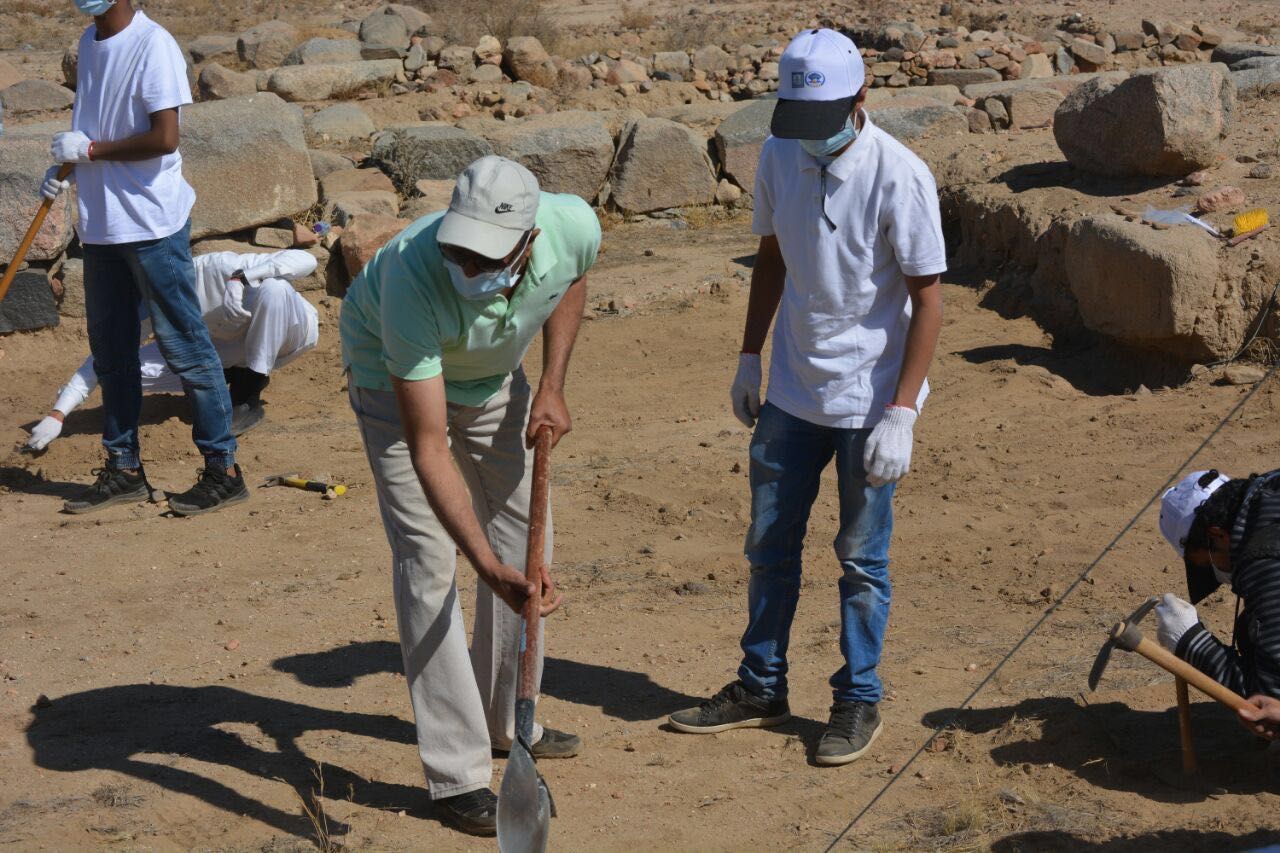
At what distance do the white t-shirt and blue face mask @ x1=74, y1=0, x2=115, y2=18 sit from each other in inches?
4.1

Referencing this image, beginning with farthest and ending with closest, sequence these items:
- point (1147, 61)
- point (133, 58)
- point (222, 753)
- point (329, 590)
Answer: point (1147, 61) → point (133, 58) → point (329, 590) → point (222, 753)

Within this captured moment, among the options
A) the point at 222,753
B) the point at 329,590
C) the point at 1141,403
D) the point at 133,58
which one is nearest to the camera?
the point at 222,753

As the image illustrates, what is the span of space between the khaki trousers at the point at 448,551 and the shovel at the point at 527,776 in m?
0.18

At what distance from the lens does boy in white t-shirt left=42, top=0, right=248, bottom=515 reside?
5.52 m

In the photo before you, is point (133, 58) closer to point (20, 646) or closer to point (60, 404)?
point (60, 404)

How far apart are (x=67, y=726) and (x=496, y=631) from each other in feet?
4.88

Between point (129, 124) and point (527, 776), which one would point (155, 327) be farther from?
point (527, 776)

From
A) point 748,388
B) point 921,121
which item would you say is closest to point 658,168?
point 921,121

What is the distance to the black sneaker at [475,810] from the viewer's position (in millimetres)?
3553

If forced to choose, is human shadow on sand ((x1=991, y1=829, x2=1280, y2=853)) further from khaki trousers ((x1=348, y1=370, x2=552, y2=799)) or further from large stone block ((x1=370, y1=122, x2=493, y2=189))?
large stone block ((x1=370, y1=122, x2=493, y2=189))

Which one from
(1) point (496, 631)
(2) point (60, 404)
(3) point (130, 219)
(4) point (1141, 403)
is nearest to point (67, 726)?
(1) point (496, 631)

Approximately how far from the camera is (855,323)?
3.62m

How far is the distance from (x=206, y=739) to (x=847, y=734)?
189 cm

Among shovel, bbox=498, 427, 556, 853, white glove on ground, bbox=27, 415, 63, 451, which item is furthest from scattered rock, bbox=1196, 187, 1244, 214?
white glove on ground, bbox=27, 415, 63, 451
